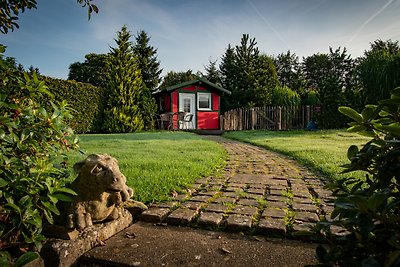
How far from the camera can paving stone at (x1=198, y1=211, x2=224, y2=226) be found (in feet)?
7.18

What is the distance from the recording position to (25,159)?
153cm

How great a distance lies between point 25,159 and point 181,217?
128 centimetres

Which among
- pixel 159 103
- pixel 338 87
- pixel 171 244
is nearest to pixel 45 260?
pixel 171 244

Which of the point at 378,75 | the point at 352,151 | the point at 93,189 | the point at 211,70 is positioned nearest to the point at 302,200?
the point at 352,151

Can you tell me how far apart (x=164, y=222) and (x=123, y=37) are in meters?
15.4

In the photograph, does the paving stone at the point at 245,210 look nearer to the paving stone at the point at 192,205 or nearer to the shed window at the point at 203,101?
the paving stone at the point at 192,205

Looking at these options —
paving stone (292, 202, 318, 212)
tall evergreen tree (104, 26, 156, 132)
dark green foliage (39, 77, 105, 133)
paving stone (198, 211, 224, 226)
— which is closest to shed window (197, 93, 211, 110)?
tall evergreen tree (104, 26, 156, 132)

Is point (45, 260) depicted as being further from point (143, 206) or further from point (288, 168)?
point (288, 168)

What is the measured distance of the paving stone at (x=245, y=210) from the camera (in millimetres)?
2393

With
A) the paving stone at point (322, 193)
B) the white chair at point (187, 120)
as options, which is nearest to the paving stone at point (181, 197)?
the paving stone at point (322, 193)

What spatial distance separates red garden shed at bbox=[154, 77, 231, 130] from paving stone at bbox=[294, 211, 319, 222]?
51.4 ft

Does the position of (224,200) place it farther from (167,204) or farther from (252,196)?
(167,204)

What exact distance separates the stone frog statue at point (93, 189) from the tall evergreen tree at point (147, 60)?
76.5ft

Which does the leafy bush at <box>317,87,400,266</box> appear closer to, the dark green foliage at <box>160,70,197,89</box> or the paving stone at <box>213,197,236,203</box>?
the paving stone at <box>213,197,236,203</box>
